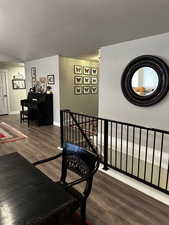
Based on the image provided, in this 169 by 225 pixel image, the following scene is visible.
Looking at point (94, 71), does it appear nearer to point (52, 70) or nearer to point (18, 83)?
point (52, 70)

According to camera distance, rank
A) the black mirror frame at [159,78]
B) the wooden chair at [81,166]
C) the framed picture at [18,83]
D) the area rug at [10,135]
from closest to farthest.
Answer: the wooden chair at [81,166] → the black mirror frame at [159,78] → the area rug at [10,135] → the framed picture at [18,83]

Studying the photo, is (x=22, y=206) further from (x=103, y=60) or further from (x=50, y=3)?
(x=103, y=60)

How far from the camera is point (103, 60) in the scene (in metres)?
4.29

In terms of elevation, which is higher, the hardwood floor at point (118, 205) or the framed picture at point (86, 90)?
the framed picture at point (86, 90)

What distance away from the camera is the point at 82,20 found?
2.62 m

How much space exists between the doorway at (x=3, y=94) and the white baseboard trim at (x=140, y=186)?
22.1ft

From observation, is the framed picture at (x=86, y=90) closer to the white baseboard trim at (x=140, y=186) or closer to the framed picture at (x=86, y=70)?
the framed picture at (x=86, y=70)

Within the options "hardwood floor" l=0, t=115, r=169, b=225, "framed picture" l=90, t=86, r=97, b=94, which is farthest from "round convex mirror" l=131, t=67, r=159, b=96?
"framed picture" l=90, t=86, r=97, b=94

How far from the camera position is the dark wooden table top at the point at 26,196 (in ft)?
3.12

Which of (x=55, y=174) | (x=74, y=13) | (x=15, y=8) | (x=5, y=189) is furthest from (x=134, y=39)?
(x=5, y=189)

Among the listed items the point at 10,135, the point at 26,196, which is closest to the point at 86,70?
the point at 10,135

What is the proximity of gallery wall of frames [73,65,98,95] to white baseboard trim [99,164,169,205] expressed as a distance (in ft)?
13.1

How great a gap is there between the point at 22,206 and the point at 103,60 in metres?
3.89

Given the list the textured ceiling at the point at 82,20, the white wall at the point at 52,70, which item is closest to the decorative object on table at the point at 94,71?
the white wall at the point at 52,70
